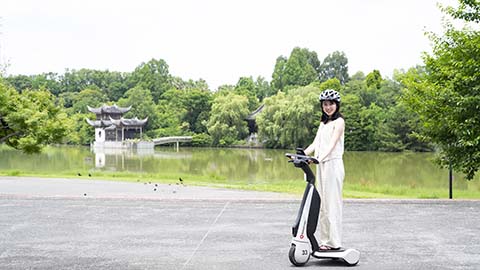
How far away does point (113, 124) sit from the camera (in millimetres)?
59938

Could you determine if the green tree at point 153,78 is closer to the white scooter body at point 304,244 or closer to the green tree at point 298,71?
the green tree at point 298,71

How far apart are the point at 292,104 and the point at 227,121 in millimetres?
9741

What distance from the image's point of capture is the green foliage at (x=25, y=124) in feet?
63.5

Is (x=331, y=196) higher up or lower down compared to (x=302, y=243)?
higher up

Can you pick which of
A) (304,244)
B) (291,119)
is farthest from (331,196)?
(291,119)

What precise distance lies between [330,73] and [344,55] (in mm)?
3177

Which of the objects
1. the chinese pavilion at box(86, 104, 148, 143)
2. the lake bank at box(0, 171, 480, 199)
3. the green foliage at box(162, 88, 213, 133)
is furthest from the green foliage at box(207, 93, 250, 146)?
the lake bank at box(0, 171, 480, 199)

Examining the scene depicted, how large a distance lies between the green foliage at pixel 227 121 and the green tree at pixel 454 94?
42505 mm

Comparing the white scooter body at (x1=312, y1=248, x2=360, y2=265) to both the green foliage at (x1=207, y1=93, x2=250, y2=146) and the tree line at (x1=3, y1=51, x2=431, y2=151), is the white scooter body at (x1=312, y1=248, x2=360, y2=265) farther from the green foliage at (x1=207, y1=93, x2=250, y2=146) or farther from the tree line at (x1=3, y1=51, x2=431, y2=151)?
the green foliage at (x1=207, y1=93, x2=250, y2=146)

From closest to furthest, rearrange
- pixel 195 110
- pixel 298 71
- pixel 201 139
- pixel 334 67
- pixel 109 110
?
A: pixel 201 139 < pixel 195 110 < pixel 109 110 < pixel 298 71 < pixel 334 67

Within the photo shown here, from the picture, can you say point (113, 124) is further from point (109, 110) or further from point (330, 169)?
point (330, 169)

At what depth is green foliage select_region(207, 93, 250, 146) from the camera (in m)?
53.6

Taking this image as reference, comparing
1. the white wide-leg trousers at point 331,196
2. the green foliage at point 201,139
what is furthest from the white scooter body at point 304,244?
the green foliage at point 201,139

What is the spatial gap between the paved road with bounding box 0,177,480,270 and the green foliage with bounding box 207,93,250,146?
44.1 metres
